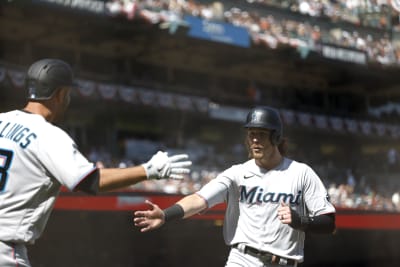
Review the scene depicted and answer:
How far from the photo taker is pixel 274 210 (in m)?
4.55

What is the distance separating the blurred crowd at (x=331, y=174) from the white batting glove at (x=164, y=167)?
11.3 meters

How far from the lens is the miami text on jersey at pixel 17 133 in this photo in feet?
10.9

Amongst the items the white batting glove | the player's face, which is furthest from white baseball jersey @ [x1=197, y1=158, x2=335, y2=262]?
the white batting glove

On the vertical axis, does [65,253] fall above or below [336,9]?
below

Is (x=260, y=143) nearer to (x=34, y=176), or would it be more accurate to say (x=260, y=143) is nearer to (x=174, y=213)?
(x=174, y=213)

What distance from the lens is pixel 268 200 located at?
180 inches

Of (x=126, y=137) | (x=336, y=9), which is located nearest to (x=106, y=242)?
(x=126, y=137)

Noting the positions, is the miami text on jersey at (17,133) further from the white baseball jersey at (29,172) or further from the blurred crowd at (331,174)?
the blurred crowd at (331,174)

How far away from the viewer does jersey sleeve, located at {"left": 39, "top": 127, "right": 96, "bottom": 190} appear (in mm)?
3238

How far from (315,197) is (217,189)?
626 mm

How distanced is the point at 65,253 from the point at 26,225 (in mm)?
4277

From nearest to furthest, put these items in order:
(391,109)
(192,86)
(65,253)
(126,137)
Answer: (65,253)
(126,137)
(192,86)
(391,109)

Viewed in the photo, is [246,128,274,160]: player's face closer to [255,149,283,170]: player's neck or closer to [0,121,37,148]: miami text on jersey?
[255,149,283,170]: player's neck

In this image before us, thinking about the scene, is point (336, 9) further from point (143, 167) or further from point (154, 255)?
point (143, 167)
